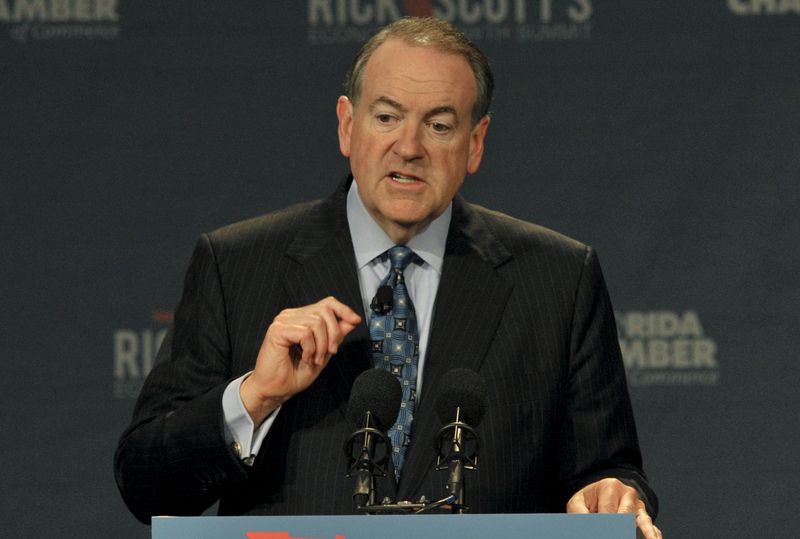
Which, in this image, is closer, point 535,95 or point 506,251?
point 506,251

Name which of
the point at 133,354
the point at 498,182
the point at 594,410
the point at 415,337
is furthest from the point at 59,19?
the point at 594,410

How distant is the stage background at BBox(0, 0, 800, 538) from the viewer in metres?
3.72

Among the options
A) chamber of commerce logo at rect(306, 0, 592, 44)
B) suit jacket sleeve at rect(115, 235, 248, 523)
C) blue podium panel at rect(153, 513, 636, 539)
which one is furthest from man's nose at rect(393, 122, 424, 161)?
chamber of commerce logo at rect(306, 0, 592, 44)

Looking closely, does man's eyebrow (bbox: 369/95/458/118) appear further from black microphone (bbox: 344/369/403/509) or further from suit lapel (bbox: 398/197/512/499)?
black microphone (bbox: 344/369/403/509)

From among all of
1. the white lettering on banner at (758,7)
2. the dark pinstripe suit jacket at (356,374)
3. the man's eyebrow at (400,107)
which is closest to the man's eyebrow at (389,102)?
the man's eyebrow at (400,107)

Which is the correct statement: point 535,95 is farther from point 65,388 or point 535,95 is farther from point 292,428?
point 292,428

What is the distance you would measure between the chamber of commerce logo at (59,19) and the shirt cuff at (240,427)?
175cm

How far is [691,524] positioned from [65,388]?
1.64 meters

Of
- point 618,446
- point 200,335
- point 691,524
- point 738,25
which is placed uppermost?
point 738,25

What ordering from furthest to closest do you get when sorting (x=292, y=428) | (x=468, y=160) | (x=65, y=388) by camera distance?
(x=65, y=388) → (x=468, y=160) → (x=292, y=428)

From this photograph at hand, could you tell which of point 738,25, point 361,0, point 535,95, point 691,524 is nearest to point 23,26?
point 361,0

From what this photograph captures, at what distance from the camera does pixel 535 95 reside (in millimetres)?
3820

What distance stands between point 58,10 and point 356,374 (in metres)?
1.76

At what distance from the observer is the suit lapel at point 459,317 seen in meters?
2.40
